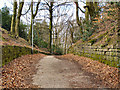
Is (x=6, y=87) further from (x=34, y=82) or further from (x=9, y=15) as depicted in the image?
(x=9, y=15)

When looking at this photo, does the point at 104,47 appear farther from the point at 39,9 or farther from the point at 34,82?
the point at 39,9

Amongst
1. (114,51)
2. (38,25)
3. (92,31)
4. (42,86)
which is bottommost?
(42,86)

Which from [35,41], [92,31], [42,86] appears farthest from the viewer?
[35,41]

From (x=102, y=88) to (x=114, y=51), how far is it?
105 inches

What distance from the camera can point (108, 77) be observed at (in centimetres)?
654

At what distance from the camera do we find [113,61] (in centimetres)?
756

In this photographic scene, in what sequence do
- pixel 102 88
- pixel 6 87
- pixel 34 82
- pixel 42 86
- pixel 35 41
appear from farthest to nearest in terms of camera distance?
pixel 35 41 < pixel 34 82 < pixel 42 86 < pixel 102 88 < pixel 6 87

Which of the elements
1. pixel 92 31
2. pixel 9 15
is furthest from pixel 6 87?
pixel 9 15

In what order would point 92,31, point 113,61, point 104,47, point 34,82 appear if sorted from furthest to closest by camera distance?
point 92,31, point 104,47, point 113,61, point 34,82

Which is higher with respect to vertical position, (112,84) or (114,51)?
(114,51)

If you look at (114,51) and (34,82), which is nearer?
(34,82)

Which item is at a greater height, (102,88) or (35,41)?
(35,41)

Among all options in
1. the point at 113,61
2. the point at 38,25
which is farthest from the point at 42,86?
the point at 38,25

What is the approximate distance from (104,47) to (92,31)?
18.9 feet
